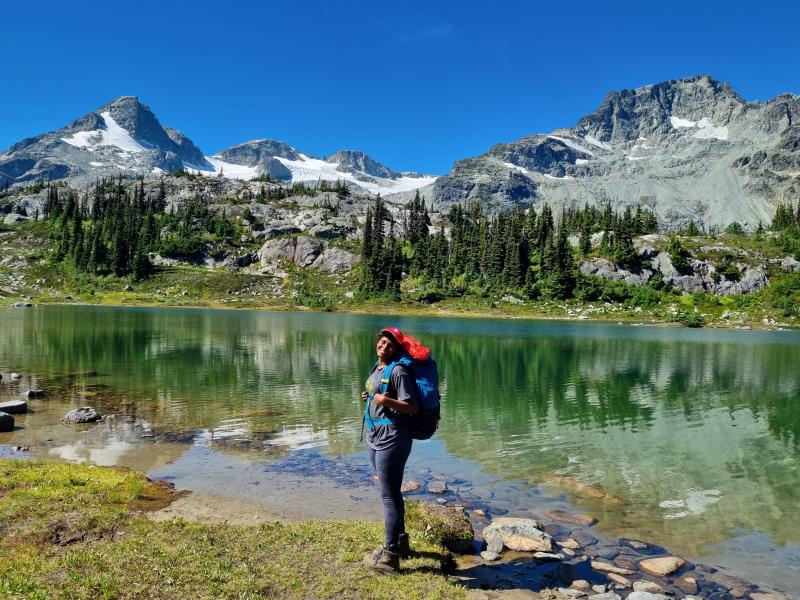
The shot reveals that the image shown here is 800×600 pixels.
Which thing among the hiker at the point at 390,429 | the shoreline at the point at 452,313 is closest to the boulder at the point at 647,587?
the hiker at the point at 390,429

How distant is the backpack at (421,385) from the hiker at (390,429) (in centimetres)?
7

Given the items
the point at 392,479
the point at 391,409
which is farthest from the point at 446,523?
the point at 391,409

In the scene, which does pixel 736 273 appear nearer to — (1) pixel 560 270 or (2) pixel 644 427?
(1) pixel 560 270

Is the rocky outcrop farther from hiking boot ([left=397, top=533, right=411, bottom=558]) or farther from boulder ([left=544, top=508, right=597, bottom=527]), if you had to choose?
hiking boot ([left=397, top=533, right=411, bottom=558])

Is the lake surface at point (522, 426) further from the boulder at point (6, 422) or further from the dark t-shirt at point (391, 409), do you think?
the dark t-shirt at point (391, 409)

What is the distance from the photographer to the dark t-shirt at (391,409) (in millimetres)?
10188

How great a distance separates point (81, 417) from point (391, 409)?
21550 millimetres

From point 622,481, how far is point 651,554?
6593 mm

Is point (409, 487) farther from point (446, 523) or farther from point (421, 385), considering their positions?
point (421, 385)

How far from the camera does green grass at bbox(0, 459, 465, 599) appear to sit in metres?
9.20

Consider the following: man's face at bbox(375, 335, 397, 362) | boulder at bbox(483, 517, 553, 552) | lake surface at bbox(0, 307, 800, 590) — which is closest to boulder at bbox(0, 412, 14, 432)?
lake surface at bbox(0, 307, 800, 590)

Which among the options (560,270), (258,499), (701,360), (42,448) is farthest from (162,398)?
(560,270)

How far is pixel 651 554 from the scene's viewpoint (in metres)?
13.3

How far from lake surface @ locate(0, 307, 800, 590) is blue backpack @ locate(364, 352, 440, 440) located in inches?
306
